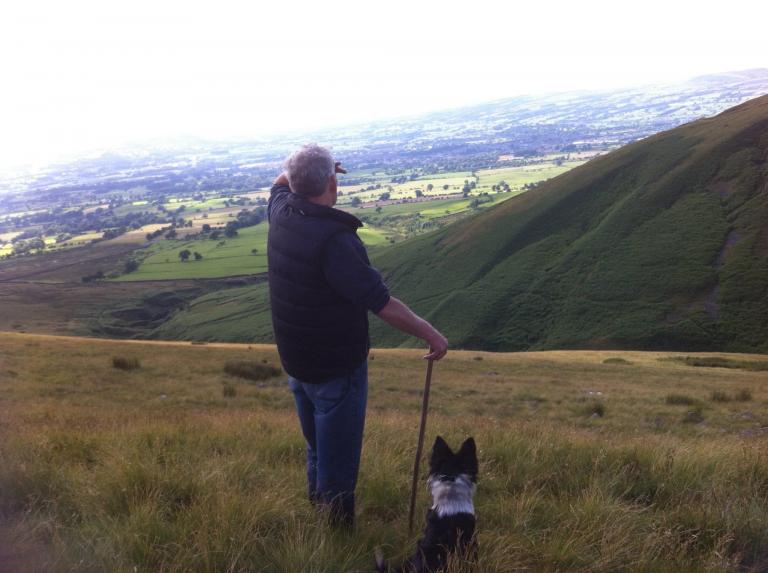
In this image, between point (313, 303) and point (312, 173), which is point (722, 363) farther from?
point (312, 173)

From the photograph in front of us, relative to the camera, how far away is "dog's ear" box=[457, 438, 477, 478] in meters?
3.67

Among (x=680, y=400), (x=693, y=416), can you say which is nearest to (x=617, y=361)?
(x=680, y=400)

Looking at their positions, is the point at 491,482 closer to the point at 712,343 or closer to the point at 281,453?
the point at 281,453

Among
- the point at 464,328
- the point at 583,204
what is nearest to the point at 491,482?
the point at 464,328

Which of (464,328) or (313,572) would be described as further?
(464,328)

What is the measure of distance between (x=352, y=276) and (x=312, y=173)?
2.88 feet

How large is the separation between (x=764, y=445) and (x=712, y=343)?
224 ft

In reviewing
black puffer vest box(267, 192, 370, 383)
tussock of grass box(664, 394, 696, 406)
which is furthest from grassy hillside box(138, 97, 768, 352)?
black puffer vest box(267, 192, 370, 383)

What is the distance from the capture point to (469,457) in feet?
12.1

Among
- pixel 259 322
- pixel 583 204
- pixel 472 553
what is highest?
pixel 472 553

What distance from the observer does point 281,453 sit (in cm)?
611

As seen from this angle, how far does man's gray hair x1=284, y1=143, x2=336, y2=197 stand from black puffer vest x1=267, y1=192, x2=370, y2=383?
10cm

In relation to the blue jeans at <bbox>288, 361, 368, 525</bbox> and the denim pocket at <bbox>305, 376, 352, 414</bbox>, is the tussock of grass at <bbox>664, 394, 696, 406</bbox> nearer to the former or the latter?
the blue jeans at <bbox>288, 361, 368, 525</bbox>

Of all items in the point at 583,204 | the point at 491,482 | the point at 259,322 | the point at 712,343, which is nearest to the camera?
the point at 491,482
